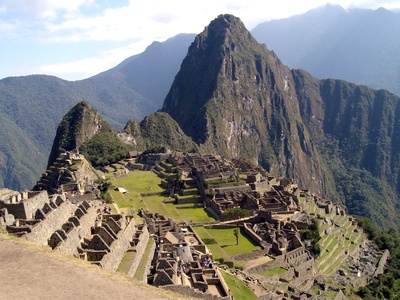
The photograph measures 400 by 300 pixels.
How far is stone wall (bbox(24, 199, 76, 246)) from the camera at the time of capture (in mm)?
22031

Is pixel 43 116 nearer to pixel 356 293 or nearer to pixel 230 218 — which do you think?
pixel 230 218

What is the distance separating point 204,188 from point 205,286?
30.7 meters

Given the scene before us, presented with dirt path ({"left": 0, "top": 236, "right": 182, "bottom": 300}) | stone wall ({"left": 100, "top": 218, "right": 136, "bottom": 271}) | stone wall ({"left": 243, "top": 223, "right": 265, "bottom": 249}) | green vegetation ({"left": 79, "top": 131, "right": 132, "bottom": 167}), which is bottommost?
stone wall ({"left": 243, "top": 223, "right": 265, "bottom": 249})

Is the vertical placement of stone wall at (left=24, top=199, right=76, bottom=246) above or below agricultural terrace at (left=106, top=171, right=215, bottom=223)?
above

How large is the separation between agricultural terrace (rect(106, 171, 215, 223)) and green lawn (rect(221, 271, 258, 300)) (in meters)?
15.3

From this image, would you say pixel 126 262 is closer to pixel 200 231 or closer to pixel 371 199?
pixel 200 231

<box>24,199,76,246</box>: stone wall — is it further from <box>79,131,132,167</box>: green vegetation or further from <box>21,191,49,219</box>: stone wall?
<box>79,131,132,167</box>: green vegetation

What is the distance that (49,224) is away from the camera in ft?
80.0

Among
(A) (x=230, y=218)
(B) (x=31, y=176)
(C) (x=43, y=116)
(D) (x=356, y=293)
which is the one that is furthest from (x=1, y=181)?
(D) (x=356, y=293)

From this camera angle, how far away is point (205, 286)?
84.0 feet

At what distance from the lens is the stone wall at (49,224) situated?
22.0 meters

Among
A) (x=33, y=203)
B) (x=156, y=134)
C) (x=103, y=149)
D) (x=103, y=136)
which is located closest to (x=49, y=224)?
(x=33, y=203)

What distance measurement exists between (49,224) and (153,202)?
92.8 ft

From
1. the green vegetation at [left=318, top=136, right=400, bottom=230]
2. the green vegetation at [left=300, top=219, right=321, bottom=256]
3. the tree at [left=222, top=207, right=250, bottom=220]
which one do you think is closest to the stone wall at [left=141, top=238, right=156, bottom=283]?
the tree at [left=222, top=207, right=250, bottom=220]
